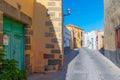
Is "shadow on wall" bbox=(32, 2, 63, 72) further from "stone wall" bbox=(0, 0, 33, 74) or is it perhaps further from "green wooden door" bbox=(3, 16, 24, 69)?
"green wooden door" bbox=(3, 16, 24, 69)

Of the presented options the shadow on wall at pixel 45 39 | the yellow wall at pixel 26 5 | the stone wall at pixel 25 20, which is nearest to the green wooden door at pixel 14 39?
the stone wall at pixel 25 20

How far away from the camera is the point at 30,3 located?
972cm

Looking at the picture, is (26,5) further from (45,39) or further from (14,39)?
(45,39)

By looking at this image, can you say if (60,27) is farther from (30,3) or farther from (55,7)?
(30,3)

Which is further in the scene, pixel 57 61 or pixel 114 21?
pixel 114 21

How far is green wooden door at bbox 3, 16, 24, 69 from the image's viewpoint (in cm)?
738

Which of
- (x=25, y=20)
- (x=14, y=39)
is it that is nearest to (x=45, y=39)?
(x=25, y=20)

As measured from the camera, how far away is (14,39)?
8.12 meters

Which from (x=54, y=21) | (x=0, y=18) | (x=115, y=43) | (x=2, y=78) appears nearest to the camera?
(x=2, y=78)

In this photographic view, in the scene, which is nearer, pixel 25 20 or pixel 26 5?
pixel 25 20

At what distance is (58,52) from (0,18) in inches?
183

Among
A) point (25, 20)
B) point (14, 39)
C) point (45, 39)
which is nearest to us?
point (14, 39)

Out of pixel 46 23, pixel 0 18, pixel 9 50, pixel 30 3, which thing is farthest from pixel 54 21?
pixel 0 18

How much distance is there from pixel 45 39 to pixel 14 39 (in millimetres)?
2389
